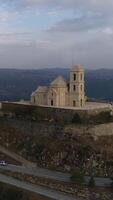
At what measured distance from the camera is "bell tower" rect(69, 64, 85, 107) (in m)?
80.3

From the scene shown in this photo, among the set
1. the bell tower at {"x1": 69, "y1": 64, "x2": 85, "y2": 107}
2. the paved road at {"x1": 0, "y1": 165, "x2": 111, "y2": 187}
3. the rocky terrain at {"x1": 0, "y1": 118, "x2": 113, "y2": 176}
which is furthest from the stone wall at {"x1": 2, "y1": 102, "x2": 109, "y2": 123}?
the paved road at {"x1": 0, "y1": 165, "x2": 111, "y2": 187}

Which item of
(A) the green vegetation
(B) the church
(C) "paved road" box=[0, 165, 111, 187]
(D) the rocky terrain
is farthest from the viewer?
(B) the church

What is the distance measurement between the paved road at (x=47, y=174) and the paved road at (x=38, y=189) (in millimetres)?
3564

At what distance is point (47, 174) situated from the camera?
2552 inches

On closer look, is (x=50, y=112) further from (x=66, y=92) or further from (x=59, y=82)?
(x=59, y=82)

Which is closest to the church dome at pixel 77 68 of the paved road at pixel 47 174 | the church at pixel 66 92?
the church at pixel 66 92

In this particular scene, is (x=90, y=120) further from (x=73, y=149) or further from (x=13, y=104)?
(x=13, y=104)

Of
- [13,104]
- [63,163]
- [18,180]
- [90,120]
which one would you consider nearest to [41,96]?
[13,104]

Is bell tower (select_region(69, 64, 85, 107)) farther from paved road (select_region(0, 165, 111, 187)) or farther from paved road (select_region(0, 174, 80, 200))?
paved road (select_region(0, 174, 80, 200))

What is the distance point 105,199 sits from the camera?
5781 cm

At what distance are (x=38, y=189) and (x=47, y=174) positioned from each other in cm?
613

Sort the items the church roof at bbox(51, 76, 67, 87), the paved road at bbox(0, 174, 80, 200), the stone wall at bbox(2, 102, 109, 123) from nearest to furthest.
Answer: the paved road at bbox(0, 174, 80, 200) → the stone wall at bbox(2, 102, 109, 123) → the church roof at bbox(51, 76, 67, 87)

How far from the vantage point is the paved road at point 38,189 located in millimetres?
56778

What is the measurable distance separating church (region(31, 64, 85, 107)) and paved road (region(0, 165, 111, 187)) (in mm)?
15629
